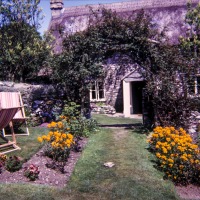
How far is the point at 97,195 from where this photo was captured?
4555 millimetres

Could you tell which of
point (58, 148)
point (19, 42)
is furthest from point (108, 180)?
point (19, 42)

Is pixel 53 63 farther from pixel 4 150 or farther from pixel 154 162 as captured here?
pixel 154 162

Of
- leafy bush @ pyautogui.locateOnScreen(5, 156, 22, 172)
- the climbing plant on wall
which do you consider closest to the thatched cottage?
the climbing plant on wall

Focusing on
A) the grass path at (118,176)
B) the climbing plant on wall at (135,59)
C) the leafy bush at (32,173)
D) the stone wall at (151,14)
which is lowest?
the grass path at (118,176)

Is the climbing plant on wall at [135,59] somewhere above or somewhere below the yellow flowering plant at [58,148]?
above

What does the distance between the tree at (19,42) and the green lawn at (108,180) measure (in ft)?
25.9

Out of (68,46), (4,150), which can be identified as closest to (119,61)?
(68,46)

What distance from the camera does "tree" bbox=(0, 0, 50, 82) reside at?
14.2 metres

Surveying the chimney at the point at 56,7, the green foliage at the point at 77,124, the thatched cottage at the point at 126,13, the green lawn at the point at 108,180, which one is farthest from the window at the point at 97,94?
the green lawn at the point at 108,180

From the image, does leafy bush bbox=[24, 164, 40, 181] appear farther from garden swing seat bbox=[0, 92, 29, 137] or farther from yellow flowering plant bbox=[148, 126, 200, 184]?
garden swing seat bbox=[0, 92, 29, 137]

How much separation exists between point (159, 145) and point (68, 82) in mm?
4704

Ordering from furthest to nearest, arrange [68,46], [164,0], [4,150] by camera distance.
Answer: [164,0], [68,46], [4,150]

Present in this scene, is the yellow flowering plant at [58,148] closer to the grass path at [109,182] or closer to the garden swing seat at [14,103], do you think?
the grass path at [109,182]

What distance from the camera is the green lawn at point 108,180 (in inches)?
176
